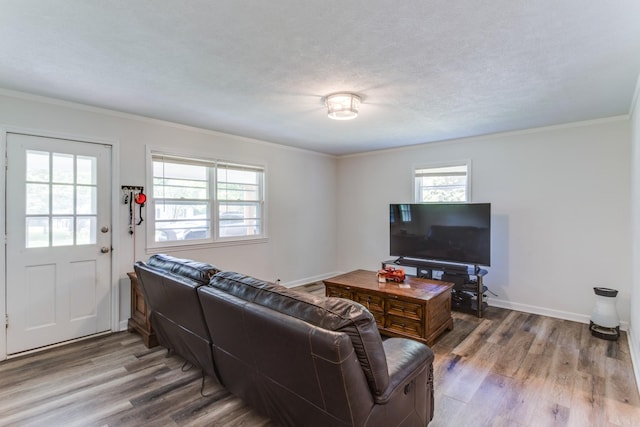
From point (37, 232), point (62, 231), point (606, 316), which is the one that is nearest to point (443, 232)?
point (606, 316)

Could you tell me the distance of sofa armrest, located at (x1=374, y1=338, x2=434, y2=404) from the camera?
1.54 m

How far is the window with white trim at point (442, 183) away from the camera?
471cm

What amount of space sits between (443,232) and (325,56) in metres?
3.01

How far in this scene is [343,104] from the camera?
2.88 m

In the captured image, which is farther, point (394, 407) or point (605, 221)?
point (605, 221)

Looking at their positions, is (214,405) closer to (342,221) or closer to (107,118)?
(107,118)

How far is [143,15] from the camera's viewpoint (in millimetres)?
1712

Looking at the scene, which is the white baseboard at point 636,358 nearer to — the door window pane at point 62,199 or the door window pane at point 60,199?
the door window pane at point 60,199

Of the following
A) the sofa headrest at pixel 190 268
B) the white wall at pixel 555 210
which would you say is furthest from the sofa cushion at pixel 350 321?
the white wall at pixel 555 210

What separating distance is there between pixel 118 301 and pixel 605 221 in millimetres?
5550

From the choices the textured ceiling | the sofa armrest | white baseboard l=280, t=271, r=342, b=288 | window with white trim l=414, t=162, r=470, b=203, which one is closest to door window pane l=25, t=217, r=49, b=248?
the textured ceiling

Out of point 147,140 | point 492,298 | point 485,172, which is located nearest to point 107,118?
point 147,140

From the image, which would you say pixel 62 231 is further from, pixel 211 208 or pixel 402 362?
pixel 402 362

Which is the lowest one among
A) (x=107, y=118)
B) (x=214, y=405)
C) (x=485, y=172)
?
(x=214, y=405)
